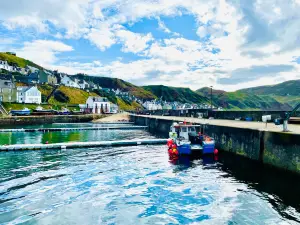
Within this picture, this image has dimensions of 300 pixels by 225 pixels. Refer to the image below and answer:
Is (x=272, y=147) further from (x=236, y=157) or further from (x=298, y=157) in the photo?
(x=236, y=157)

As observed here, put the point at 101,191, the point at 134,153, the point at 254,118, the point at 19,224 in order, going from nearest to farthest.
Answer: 1. the point at 19,224
2. the point at 101,191
3. the point at 134,153
4. the point at 254,118

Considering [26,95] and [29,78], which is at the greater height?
[29,78]

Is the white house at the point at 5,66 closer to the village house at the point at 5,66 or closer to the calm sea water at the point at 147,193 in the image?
the village house at the point at 5,66

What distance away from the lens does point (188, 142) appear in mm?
25422

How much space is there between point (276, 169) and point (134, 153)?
14.6 metres

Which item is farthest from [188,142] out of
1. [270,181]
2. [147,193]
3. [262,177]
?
[147,193]

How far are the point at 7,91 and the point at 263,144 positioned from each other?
111 m

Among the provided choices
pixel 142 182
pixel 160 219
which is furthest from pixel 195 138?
pixel 160 219

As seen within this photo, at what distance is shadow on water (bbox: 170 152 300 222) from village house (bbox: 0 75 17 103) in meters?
103

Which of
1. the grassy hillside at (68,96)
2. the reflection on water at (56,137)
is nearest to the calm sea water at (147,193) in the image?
the reflection on water at (56,137)

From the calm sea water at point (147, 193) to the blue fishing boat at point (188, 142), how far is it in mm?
1712

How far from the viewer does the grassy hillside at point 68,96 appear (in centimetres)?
13625

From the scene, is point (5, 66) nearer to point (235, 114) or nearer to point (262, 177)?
point (235, 114)

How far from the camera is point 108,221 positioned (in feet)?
37.6
